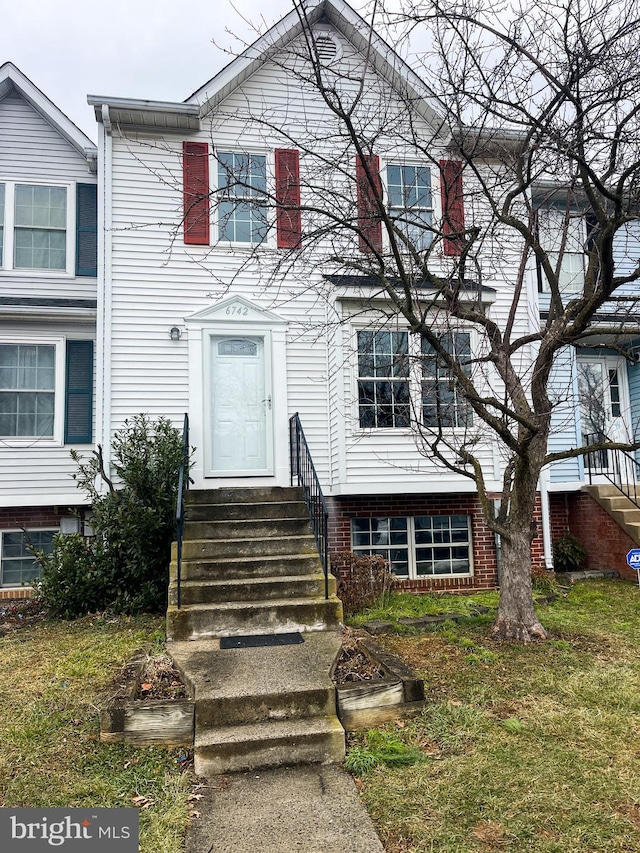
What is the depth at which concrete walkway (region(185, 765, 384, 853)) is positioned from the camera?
9.80ft

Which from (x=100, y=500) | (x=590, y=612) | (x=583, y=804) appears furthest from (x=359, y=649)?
(x=100, y=500)

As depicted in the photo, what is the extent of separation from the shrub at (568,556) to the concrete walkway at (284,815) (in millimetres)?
7553

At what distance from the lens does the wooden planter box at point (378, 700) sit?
4254mm

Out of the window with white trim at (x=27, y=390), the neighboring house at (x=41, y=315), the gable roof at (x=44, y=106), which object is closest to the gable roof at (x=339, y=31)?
the gable roof at (x=44, y=106)

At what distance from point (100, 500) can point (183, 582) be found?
7.56 ft

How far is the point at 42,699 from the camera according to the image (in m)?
4.71

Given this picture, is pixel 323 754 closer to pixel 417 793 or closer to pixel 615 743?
pixel 417 793

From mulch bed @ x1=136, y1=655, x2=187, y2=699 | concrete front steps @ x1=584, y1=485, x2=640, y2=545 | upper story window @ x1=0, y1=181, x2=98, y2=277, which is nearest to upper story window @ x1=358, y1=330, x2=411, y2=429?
concrete front steps @ x1=584, y1=485, x2=640, y2=545

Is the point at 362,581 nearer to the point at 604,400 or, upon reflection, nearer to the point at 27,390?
the point at 27,390

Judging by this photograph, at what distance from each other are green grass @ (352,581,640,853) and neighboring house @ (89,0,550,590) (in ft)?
10.5

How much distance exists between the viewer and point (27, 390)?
927 centimetres

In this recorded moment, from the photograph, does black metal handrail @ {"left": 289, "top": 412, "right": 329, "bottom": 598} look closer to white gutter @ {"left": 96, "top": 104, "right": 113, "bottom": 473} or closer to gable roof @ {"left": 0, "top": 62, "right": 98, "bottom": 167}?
white gutter @ {"left": 96, "top": 104, "right": 113, "bottom": 473}

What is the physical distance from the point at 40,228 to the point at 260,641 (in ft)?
24.1


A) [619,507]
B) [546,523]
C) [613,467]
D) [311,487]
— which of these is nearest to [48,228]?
[311,487]
